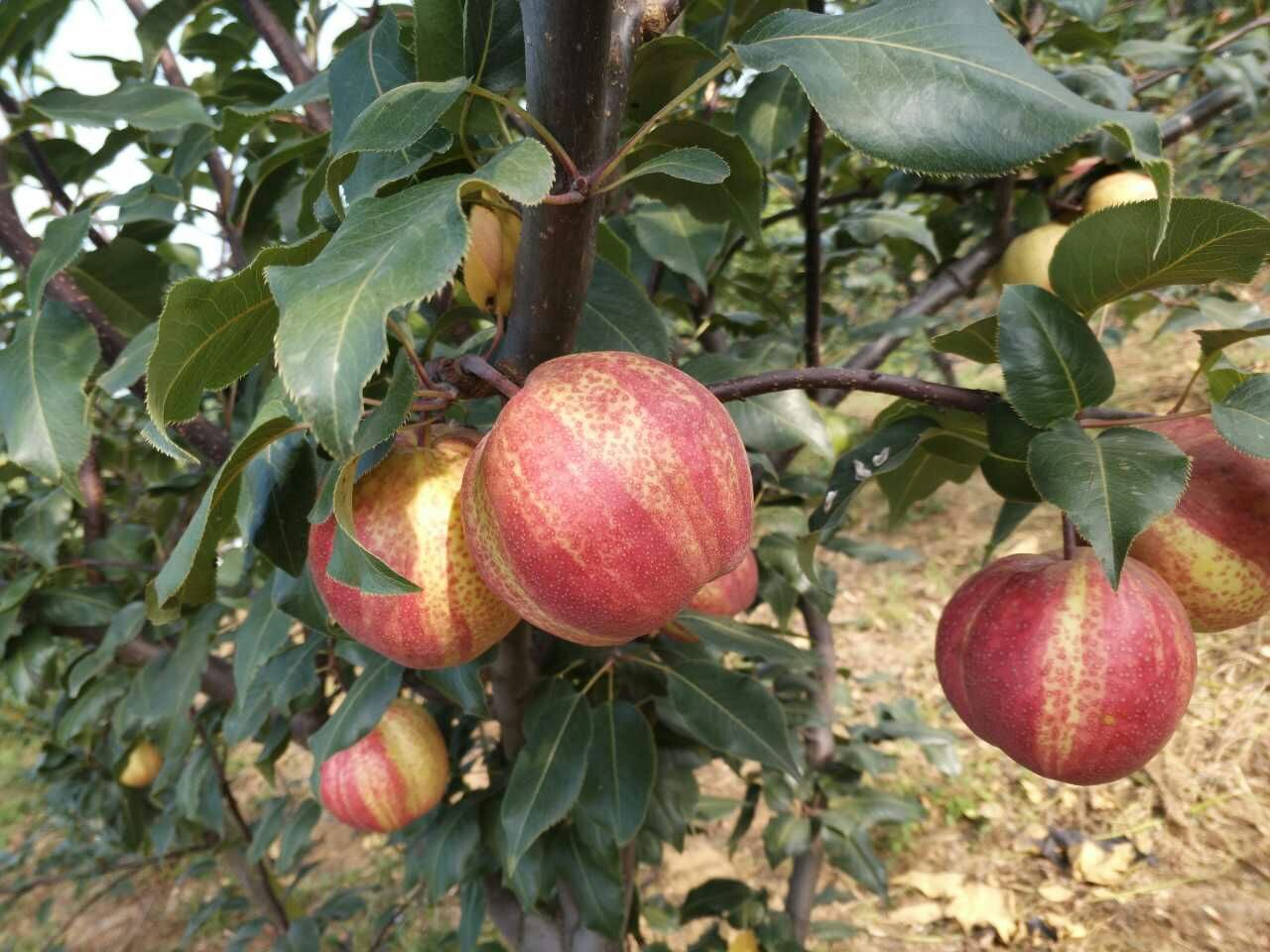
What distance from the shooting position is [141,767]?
196 cm

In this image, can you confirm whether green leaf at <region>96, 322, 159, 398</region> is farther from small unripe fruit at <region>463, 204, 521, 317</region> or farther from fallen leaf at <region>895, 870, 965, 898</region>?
fallen leaf at <region>895, 870, 965, 898</region>

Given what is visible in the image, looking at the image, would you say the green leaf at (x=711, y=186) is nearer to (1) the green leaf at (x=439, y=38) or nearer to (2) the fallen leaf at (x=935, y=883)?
(1) the green leaf at (x=439, y=38)

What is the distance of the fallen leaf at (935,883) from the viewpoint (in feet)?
7.28

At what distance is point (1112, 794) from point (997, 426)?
234 cm

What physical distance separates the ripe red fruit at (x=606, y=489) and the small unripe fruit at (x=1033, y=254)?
0.87m

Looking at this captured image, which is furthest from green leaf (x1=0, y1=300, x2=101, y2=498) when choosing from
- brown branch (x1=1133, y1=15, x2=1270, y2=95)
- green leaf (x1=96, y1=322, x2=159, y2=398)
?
brown branch (x1=1133, y1=15, x2=1270, y2=95)

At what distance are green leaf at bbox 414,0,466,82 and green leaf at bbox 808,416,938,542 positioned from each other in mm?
417

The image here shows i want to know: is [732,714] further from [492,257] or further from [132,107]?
[132,107]

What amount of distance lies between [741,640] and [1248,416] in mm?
660

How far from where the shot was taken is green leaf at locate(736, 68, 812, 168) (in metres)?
0.98

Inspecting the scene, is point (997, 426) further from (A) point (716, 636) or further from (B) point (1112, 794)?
(B) point (1112, 794)

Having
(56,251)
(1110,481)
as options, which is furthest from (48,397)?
(1110,481)

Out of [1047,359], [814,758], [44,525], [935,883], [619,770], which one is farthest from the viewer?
[935,883]

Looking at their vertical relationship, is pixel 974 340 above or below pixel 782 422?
above
